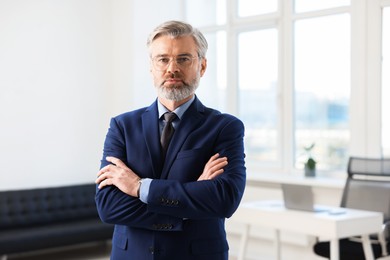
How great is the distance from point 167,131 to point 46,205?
4951mm

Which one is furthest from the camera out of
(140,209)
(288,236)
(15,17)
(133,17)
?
(133,17)

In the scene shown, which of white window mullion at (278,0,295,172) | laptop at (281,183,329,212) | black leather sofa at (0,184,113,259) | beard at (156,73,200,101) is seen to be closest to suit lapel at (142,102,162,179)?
beard at (156,73,200,101)

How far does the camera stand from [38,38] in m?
7.17

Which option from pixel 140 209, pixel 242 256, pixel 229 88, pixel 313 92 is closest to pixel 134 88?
pixel 229 88

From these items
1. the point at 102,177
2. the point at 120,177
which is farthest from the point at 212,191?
the point at 102,177

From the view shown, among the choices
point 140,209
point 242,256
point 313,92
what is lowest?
point 242,256

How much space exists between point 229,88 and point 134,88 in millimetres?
1140

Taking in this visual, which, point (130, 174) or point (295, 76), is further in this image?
point (295, 76)

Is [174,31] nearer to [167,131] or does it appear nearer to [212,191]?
[167,131]

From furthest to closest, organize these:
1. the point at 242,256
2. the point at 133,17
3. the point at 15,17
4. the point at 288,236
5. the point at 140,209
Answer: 1. the point at 133,17
2. the point at 15,17
3. the point at 288,236
4. the point at 242,256
5. the point at 140,209

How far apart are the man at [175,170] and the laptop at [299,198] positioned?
2.66 m

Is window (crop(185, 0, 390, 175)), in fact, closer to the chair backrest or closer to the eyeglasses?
the chair backrest

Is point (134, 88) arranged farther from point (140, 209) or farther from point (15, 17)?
point (140, 209)

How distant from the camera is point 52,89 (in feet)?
23.9
